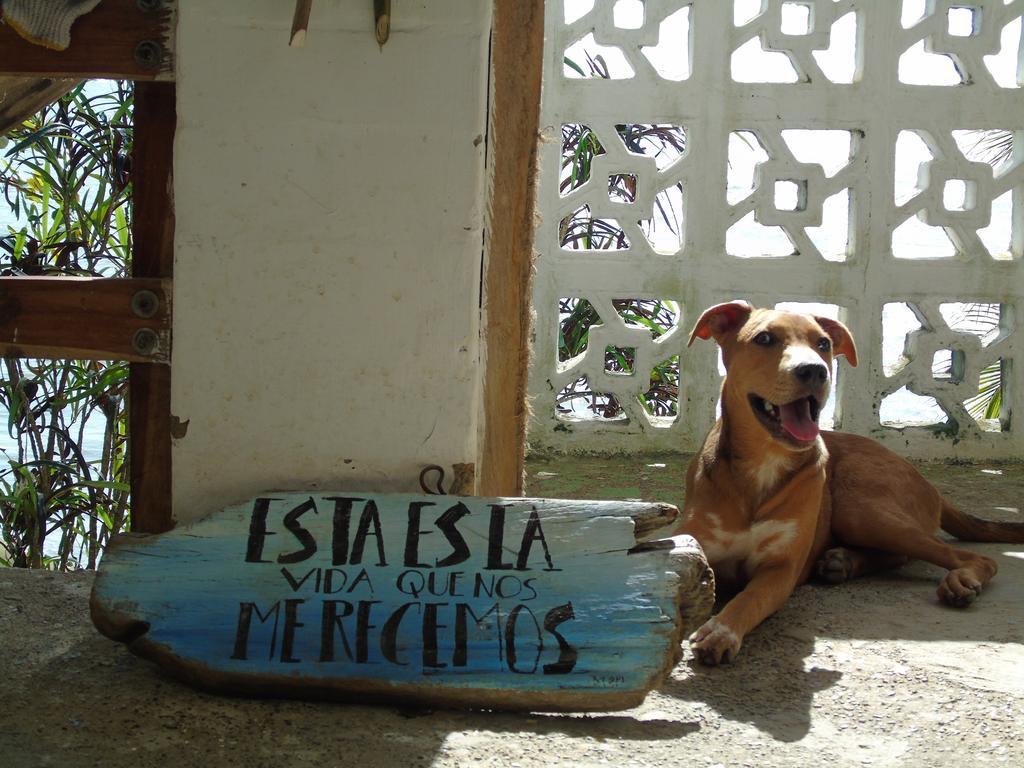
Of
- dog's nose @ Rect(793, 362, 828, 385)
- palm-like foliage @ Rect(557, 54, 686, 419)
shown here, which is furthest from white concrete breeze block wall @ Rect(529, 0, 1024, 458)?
dog's nose @ Rect(793, 362, 828, 385)

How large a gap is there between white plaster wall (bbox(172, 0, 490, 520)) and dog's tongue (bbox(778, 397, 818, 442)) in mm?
1319

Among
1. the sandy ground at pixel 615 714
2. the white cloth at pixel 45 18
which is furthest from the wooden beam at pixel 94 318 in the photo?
the sandy ground at pixel 615 714

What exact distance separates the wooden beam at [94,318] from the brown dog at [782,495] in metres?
1.89

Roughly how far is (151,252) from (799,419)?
2203 mm

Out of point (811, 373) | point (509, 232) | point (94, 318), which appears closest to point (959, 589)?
point (811, 373)

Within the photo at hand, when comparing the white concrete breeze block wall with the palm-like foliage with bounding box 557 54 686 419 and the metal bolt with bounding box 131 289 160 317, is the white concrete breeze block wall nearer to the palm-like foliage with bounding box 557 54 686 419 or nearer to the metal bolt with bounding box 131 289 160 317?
the palm-like foliage with bounding box 557 54 686 419

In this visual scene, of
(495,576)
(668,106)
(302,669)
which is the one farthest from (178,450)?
(668,106)

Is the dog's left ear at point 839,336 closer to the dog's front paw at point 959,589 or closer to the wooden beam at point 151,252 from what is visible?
the dog's front paw at point 959,589

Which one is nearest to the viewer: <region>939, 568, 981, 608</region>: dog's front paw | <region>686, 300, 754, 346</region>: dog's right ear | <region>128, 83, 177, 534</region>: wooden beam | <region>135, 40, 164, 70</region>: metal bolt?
<region>135, 40, 164, 70</region>: metal bolt

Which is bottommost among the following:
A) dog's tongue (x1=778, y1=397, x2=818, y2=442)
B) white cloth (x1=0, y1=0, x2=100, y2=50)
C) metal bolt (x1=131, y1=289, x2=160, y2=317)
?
dog's tongue (x1=778, y1=397, x2=818, y2=442)

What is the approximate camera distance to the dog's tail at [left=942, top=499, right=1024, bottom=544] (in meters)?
4.94

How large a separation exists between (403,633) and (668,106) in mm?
4297

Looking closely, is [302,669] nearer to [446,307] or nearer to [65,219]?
[446,307]

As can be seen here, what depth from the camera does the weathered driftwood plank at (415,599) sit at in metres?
2.80
